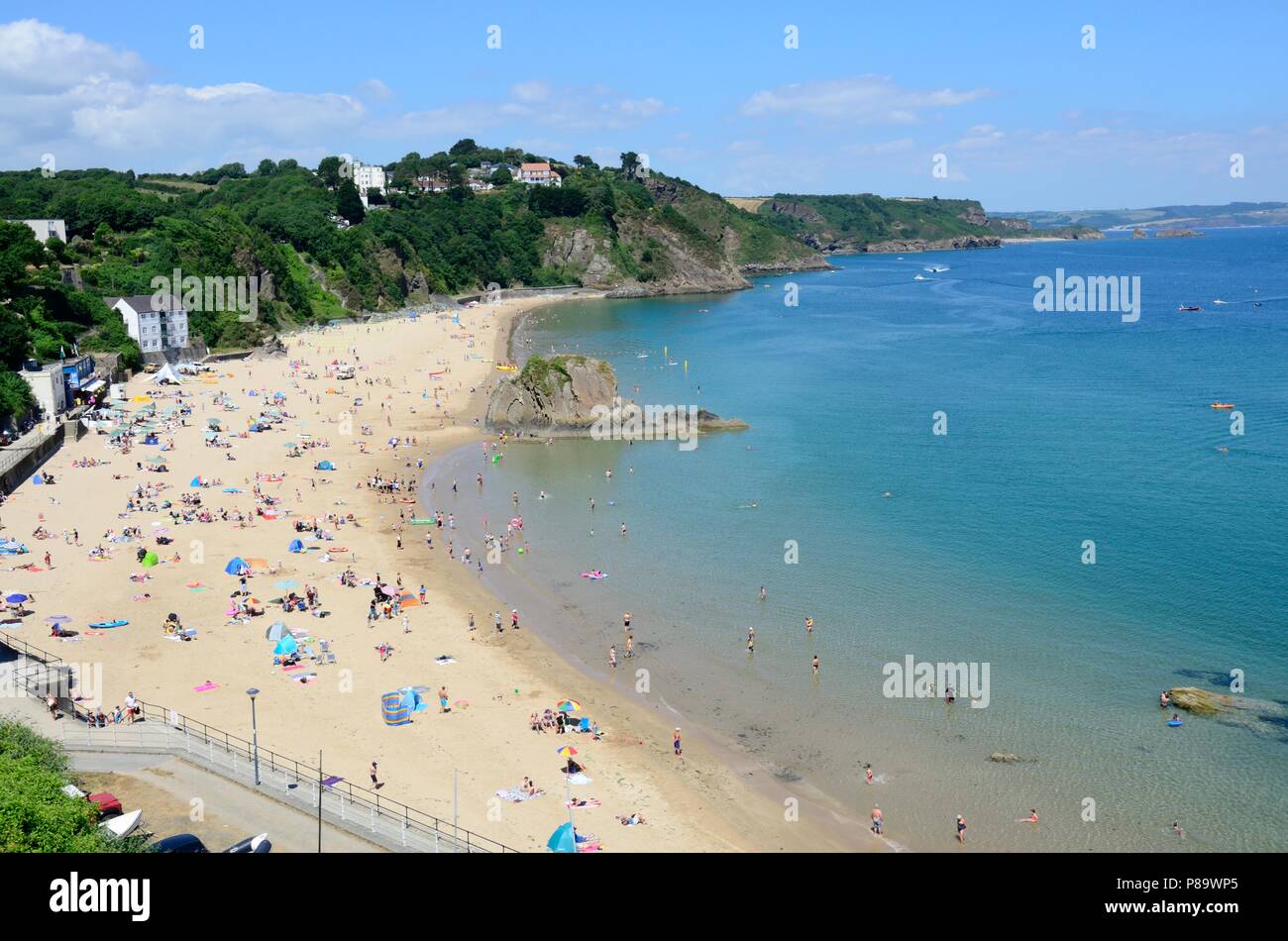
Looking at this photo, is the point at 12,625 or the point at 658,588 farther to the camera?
the point at 658,588

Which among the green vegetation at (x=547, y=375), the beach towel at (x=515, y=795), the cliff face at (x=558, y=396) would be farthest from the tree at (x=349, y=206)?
the beach towel at (x=515, y=795)

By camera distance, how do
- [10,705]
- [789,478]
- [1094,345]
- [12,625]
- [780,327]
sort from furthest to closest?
[780,327] < [1094,345] < [789,478] < [12,625] < [10,705]

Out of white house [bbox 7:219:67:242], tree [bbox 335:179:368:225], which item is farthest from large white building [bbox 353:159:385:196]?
white house [bbox 7:219:67:242]

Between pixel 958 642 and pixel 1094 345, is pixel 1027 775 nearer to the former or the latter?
pixel 958 642

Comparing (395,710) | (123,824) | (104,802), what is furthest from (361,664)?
(123,824)
